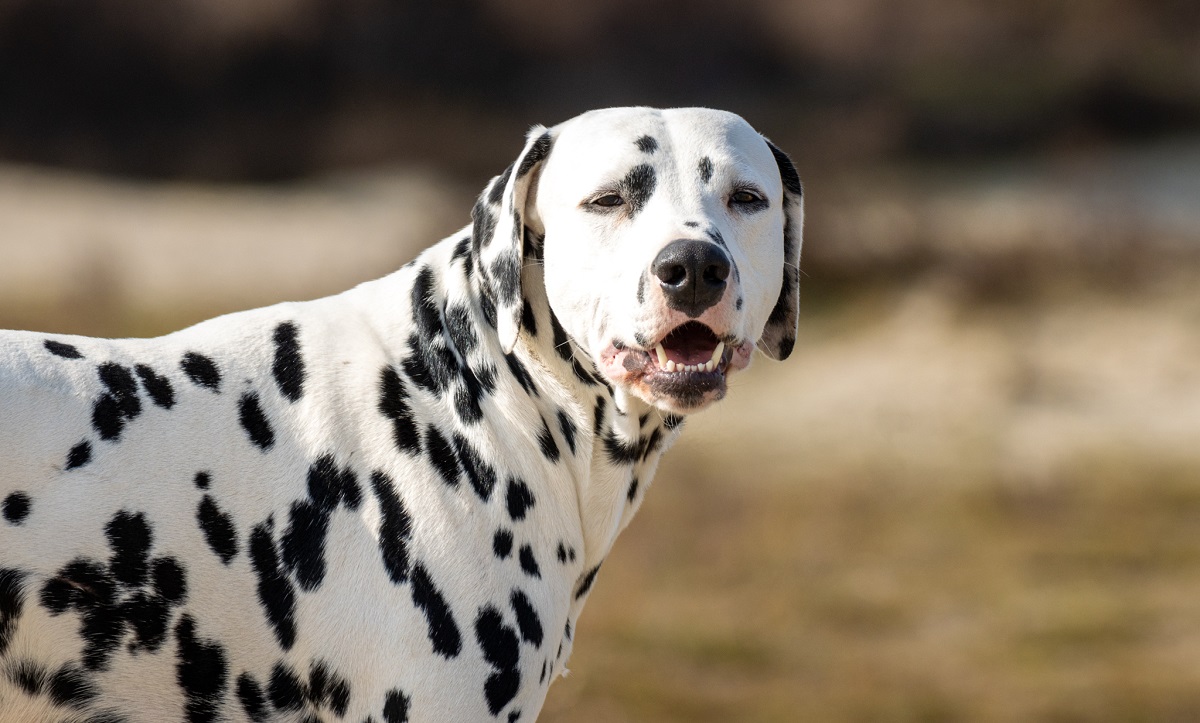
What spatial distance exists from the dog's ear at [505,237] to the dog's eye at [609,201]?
247mm

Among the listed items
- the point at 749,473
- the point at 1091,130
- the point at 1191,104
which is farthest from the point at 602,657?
the point at 1191,104

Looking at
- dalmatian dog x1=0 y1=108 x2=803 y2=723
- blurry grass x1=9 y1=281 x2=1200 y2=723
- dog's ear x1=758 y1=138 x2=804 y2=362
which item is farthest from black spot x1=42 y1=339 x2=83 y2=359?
blurry grass x1=9 y1=281 x2=1200 y2=723

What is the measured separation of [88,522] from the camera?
3.44 m

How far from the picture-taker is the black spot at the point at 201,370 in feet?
12.2

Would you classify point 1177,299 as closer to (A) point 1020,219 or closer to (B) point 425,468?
(A) point 1020,219

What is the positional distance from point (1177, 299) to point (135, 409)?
659 inches

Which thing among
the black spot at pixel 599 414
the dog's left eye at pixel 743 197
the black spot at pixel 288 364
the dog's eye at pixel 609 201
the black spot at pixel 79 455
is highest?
the dog's left eye at pixel 743 197

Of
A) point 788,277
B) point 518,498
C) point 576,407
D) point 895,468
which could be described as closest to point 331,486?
point 518,498

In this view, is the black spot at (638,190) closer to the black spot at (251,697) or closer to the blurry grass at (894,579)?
the black spot at (251,697)

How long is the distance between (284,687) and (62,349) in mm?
1074

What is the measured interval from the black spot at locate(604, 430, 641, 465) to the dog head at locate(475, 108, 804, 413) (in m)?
0.24

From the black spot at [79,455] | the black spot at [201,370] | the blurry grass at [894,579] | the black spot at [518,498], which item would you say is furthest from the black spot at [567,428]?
the blurry grass at [894,579]

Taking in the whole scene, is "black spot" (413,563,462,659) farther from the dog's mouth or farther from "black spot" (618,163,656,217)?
"black spot" (618,163,656,217)

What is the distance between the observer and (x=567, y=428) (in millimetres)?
3963
